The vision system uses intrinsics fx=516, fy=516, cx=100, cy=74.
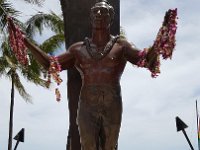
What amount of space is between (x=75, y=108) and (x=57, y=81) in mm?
577

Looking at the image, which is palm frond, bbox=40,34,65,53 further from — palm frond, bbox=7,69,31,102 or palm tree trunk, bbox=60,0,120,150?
palm tree trunk, bbox=60,0,120,150

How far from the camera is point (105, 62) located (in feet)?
14.2

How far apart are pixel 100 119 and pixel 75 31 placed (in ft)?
3.82

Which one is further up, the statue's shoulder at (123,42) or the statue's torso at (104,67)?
the statue's shoulder at (123,42)

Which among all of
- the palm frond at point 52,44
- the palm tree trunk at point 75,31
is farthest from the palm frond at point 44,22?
the palm tree trunk at point 75,31

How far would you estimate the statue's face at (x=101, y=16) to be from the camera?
436 cm

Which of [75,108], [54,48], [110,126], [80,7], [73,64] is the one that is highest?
[54,48]

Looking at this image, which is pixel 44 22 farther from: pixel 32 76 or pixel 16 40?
pixel 16 40

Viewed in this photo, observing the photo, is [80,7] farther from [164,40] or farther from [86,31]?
[164,40]

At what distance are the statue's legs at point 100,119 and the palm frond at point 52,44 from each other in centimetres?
1749

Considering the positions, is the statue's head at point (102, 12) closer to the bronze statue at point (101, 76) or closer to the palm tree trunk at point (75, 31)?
the bronze statue at point (101, 76)

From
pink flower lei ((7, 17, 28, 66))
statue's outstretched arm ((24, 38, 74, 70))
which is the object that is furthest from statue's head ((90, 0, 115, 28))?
pink flower lei ((7, 17, 28, 66))

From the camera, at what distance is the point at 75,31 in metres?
5.09

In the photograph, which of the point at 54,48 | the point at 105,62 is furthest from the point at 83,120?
the point at 54,48
